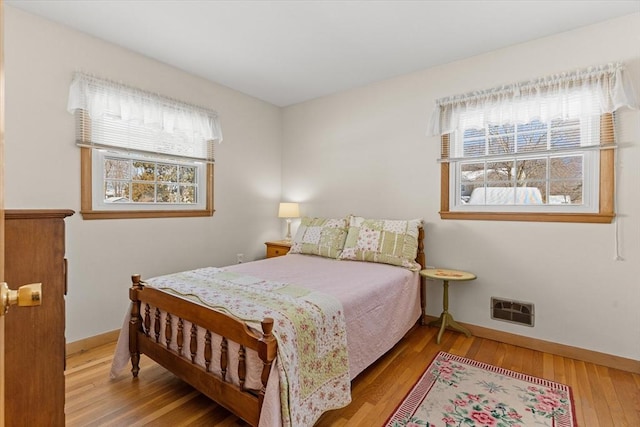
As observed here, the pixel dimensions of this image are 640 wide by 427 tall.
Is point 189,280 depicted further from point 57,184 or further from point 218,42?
point 218,42

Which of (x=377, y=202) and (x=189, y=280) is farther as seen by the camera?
(x=377, y=202)

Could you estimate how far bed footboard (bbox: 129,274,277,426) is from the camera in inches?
57.6

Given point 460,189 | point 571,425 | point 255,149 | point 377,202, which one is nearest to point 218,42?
point 255,149

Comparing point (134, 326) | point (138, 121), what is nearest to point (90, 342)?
point (134, 326)

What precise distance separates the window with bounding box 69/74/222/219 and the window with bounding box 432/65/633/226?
2399 mm

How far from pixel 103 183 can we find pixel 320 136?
232 centimetres

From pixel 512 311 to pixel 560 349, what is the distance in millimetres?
405

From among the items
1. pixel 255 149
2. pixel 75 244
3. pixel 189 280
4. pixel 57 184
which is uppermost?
pixel 255 149

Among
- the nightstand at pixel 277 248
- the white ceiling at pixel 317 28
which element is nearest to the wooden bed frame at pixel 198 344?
the nightstand at pixel 277 248

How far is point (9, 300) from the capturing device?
644 mm

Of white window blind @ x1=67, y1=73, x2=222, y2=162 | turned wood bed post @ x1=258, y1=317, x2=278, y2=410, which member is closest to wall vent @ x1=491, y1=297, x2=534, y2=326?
turned wood bed post @ x1=258, y1=317, x2=278, y2=410

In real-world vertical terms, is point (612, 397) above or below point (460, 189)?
below

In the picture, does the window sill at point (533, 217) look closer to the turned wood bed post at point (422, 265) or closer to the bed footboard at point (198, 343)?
the turned wood bed post at point (422, 265)

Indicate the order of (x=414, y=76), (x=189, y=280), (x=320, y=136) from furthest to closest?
(x=320, y=136) < (x=414, y=76) < (x=189, y=280)
